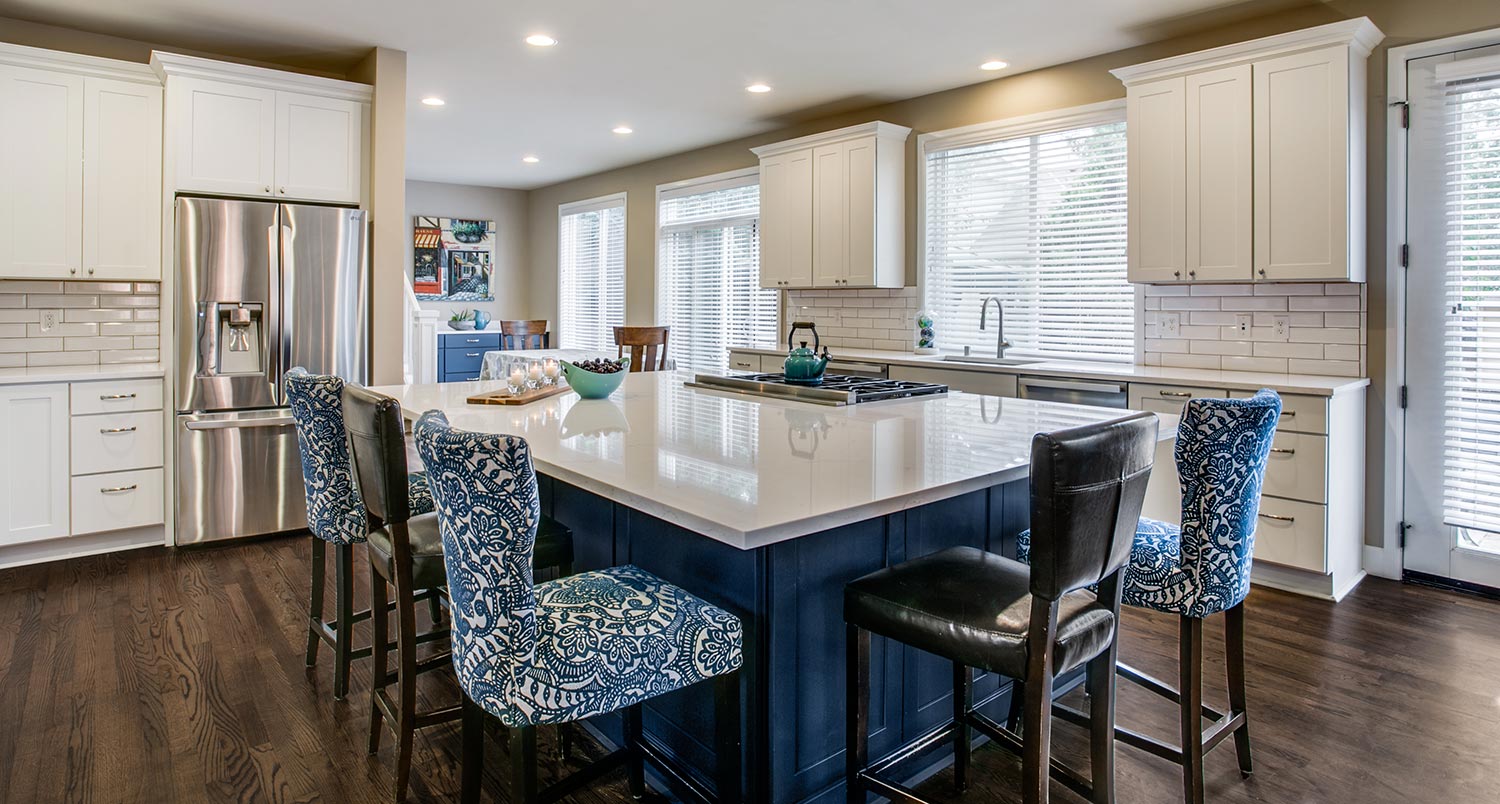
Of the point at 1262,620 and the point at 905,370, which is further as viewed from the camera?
the point at 905,370

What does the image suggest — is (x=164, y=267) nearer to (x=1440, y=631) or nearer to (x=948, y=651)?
(x=948, y=651)

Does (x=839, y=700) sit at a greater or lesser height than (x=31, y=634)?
greater

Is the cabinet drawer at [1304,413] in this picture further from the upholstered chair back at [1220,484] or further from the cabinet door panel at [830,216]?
the cabinet door panel at [830,216]

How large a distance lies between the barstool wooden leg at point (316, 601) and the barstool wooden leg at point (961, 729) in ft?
6.32

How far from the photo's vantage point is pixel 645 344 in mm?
6047

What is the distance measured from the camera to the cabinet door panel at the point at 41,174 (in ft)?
13.3

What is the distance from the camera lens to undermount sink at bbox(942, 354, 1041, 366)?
187 inches

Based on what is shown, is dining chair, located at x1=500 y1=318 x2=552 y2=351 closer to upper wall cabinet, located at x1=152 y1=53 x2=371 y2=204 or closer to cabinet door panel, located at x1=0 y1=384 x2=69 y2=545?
upper wall cabinet, located at x1=152 y1=53 x2=371 y2=204

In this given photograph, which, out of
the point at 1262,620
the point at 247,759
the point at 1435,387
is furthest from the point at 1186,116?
the point at 247,759

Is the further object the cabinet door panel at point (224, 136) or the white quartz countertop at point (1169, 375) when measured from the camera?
the cabinet door panel at point (224, 136)

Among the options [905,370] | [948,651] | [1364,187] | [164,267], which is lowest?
[948,651]

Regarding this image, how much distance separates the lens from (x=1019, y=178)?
5.22m

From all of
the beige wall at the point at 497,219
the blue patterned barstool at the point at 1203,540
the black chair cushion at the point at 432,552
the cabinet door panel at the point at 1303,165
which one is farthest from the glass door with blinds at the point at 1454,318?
the beige wall at the point at 497,219

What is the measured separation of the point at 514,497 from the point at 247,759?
148 cm
